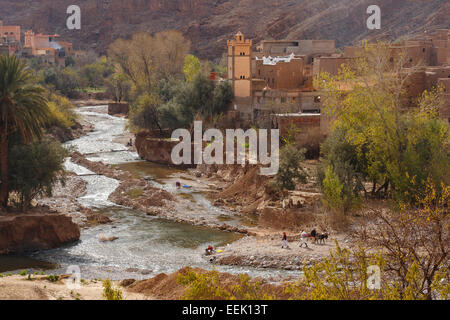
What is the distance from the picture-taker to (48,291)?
1517cm

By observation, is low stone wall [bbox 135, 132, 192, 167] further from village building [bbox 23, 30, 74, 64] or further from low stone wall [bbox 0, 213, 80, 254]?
village building [bbox 23, 30, 74, 64]

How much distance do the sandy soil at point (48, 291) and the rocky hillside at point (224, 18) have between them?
67.5 meters

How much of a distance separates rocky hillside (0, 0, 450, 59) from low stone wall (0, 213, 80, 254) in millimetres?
62878

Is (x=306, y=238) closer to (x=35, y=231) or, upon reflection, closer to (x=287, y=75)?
(x=35, y=231)

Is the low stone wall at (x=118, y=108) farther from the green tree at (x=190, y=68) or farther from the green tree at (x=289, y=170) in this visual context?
the green tree at (x=289, y=170)

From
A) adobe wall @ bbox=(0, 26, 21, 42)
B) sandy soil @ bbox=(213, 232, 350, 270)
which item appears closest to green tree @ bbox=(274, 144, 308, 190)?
sandy soil @ bbox=(213, 232, 350, 270)

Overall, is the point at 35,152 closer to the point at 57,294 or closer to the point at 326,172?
the point at 57,294

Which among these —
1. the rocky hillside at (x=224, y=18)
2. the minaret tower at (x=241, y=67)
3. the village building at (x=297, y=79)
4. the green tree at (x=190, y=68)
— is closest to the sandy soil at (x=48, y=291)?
the village building at (x=297, y=79)

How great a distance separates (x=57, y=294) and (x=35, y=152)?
10604 millimetres

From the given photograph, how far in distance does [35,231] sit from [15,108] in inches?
198

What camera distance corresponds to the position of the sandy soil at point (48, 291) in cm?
1347

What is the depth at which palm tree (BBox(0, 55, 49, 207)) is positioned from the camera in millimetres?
23266

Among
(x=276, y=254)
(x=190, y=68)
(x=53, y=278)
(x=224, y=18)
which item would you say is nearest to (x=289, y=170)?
(x=276, y=254)
